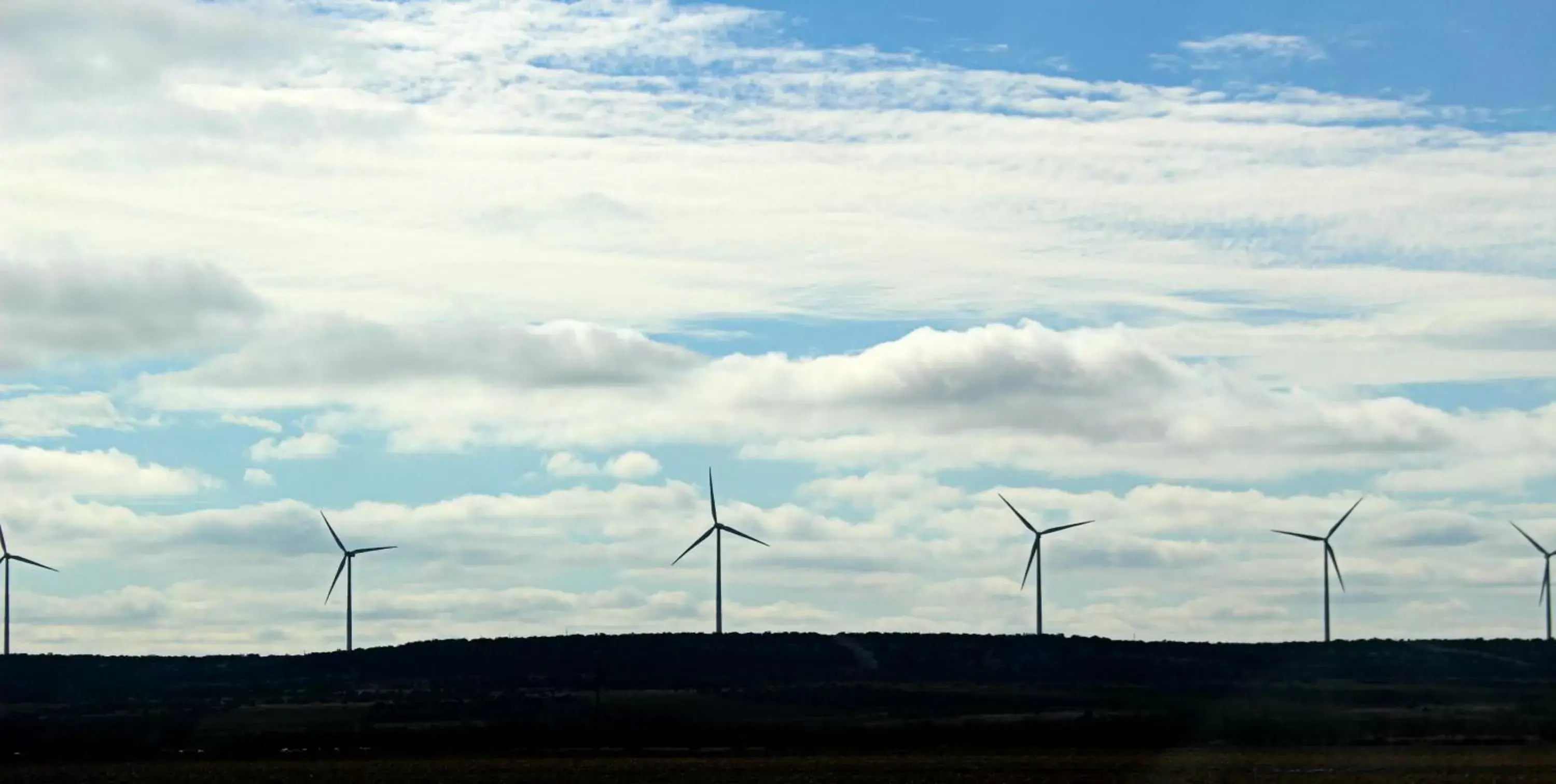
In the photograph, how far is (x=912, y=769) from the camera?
117m

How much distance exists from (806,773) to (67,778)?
39.0m

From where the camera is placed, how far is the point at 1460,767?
4496 inches

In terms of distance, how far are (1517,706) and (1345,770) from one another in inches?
3595

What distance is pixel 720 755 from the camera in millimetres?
141750

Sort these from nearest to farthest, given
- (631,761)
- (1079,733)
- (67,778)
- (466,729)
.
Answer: (67,778)
(631,761)
(1079,733)
(466,729)

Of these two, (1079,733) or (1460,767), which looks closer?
(1460,767)

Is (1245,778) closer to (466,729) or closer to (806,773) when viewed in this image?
(806,773)

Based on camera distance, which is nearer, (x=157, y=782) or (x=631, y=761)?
(x=157, y=782)

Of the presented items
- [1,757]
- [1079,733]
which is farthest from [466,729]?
[1079,733]

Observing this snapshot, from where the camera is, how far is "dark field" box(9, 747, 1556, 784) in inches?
4237

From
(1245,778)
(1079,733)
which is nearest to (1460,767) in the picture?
(1245,778)

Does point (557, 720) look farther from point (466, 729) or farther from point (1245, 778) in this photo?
point (1245, 778)

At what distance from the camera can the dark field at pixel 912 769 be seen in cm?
10762

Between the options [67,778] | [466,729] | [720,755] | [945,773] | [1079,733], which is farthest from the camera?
[466,729]
